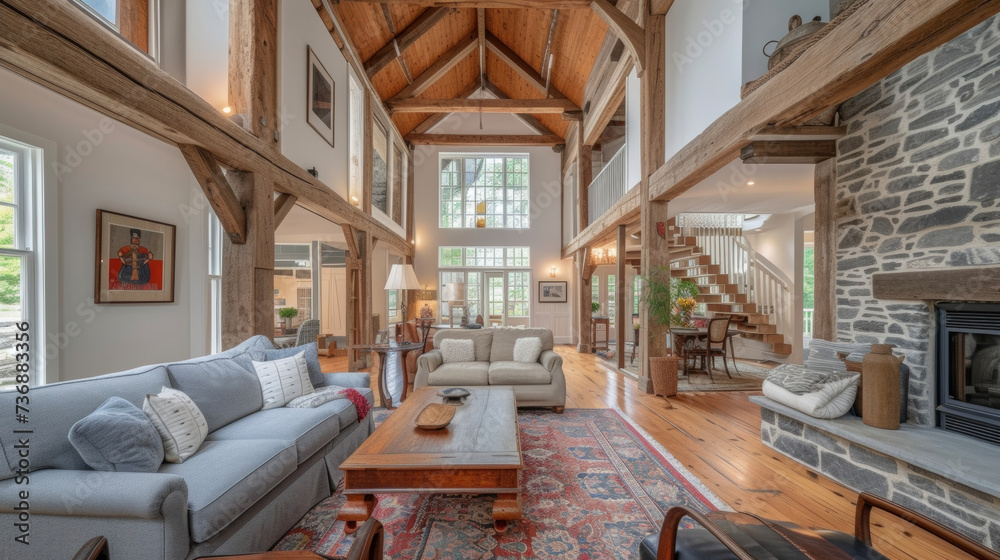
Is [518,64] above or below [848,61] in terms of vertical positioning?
above

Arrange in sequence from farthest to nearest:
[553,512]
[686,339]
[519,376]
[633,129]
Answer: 1. [686,339]
2. [633,129]
3. [519,376]
4. [553,512]

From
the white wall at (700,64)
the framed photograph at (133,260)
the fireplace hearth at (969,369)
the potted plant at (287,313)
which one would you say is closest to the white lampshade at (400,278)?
the framed photograph at (133,260)

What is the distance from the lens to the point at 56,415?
5.07ft

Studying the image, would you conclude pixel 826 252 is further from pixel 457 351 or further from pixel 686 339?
pixel 457 351

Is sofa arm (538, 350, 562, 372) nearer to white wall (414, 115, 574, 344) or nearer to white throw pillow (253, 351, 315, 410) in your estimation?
white throw pillow (253, 351, 315, 410)

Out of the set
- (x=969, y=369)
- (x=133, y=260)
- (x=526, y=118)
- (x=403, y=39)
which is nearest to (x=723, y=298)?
(x=969, y=369)

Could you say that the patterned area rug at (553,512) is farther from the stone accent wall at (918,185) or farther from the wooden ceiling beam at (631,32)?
the wooden ceiling beam at (631,32)

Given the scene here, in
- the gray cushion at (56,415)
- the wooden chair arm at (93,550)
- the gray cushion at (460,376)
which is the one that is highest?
the gray cushion at (56,415)

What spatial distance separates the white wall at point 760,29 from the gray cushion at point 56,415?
4.51 m

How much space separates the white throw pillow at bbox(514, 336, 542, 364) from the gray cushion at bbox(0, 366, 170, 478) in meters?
3.27

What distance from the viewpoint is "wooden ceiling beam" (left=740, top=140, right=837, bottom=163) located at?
2.92 meters

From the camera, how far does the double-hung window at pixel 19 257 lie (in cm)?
256

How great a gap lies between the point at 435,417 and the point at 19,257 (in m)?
3.08

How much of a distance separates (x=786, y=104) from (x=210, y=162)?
12.8ft
